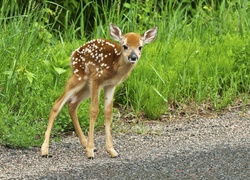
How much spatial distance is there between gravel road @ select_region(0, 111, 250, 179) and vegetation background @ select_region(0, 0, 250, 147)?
1.10 feet

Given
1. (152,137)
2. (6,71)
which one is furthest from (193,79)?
(6,71)

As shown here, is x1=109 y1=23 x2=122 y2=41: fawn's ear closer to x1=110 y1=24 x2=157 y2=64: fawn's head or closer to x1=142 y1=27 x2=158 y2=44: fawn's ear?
x1=110 y1=24 x2=157 y2=64: fawn's head

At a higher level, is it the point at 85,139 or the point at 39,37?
the point at 39,37

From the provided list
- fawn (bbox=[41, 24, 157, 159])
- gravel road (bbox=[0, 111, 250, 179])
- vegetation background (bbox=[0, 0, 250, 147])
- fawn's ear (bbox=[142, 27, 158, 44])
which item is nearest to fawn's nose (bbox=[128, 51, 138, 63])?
fawn (bbox=[41, 24, 157, 159])

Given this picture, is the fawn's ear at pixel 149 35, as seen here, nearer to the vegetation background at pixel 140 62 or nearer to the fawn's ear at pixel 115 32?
the fawn's ear at pixel 115 32

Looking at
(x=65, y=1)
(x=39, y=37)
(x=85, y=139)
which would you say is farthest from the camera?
(x=65, y=1)

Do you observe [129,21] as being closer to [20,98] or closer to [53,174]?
[20,98]

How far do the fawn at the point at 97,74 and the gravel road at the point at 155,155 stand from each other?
8.9 inches

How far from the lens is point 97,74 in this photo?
815 centimetres

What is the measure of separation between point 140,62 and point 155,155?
8.22ft

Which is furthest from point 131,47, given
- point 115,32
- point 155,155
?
point 155,155

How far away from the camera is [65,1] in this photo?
468 inches

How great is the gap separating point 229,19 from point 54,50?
2.90 metres

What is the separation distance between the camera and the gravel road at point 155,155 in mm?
7242
